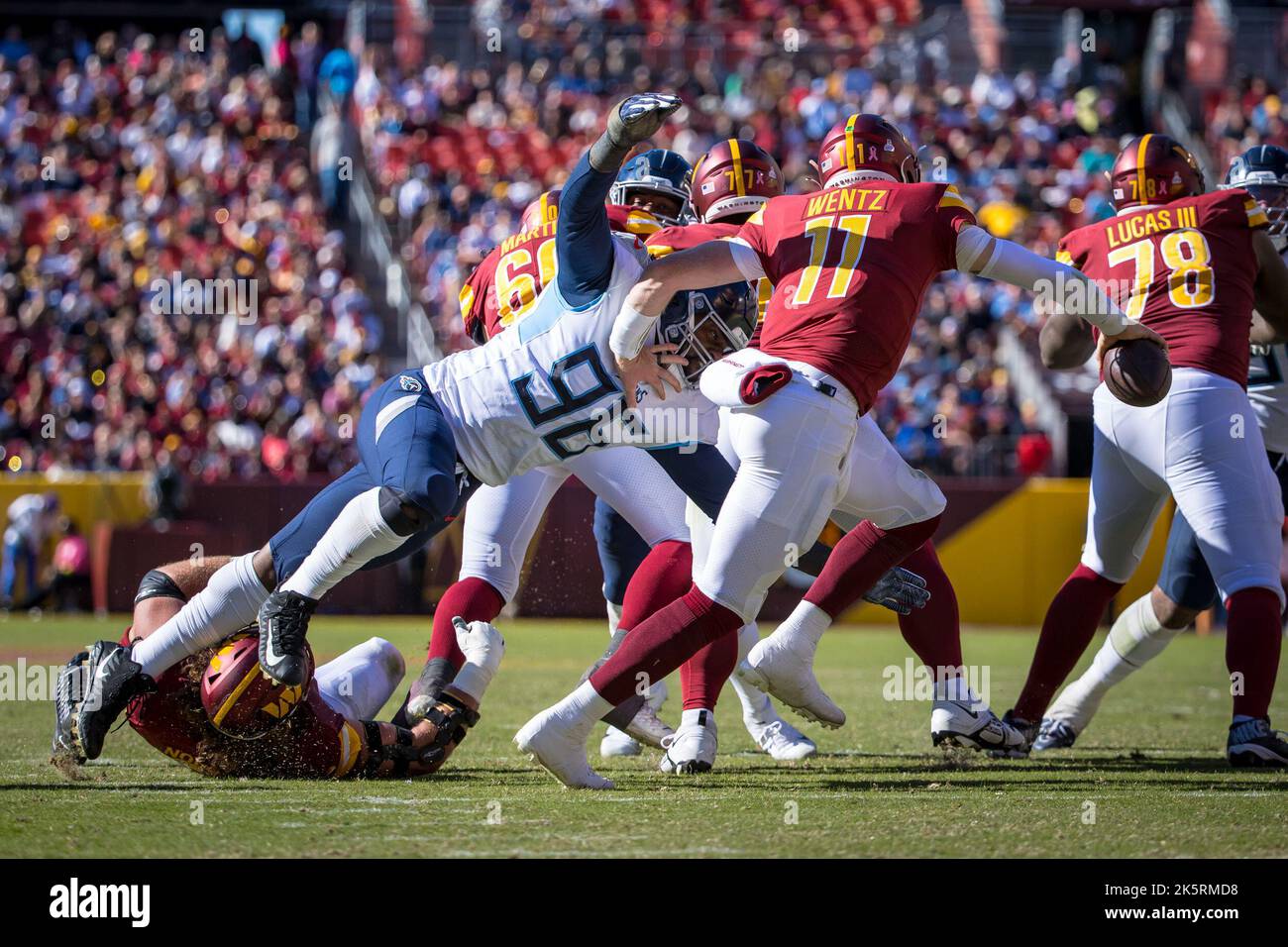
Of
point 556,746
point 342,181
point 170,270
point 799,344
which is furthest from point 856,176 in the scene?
point 342,181

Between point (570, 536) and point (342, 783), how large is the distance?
28.4 feet

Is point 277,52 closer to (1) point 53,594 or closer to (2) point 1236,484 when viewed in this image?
(1) point 53,594

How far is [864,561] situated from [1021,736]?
86 centimetres

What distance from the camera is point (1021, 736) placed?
18.5ft

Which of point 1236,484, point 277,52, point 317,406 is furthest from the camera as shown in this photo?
point 277,52

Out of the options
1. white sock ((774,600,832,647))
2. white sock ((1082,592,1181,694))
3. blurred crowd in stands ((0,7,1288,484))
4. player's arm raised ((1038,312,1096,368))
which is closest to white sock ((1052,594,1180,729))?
white sock ((1082,592,1181,694))

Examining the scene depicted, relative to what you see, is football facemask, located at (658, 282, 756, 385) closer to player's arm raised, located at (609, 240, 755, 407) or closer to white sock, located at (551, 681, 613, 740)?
player's arm raised, located at (609, 240, 755, 407)

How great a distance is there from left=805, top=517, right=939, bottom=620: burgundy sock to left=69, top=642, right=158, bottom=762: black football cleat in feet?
6.97

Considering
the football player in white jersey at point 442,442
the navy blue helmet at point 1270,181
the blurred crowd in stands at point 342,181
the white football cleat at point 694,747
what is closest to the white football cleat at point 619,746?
the white football cleat at point 694,747

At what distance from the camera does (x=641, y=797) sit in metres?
4.58

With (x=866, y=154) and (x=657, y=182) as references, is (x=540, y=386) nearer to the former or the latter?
(x=866, y=154)

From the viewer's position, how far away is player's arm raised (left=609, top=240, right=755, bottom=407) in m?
4.56
